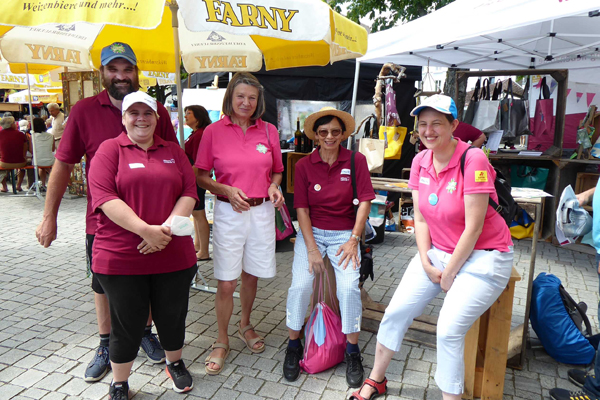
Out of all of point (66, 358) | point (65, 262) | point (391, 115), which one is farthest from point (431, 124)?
point (65, 262)

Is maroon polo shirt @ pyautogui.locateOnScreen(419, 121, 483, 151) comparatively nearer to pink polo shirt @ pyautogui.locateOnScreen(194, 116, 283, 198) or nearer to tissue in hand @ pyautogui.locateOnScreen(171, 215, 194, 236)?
pink polo shirt @ pyautogui.locateOnScreen(194, 116, 283, 198)

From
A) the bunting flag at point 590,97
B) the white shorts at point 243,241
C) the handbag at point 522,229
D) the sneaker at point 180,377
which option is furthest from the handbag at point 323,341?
the bunting flag at point 590,97

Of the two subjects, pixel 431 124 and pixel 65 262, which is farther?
pixel 65 262

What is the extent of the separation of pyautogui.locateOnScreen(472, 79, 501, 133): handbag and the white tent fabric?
0.88m

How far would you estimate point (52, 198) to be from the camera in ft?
9.34

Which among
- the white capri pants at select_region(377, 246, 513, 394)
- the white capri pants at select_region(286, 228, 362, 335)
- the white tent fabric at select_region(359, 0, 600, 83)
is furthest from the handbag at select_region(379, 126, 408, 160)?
the white capri pants at select_region(377, 246, 513, 394)

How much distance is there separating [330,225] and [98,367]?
73.2 inches

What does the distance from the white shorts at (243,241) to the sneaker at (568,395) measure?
1992 millimetres

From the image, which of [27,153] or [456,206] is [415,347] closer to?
[456,206]

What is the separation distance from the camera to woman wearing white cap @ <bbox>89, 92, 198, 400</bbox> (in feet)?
7.79

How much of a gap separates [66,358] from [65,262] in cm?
252

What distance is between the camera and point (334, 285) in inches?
130

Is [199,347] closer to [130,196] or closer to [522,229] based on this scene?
[130,196]

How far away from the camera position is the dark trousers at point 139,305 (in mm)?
2449
